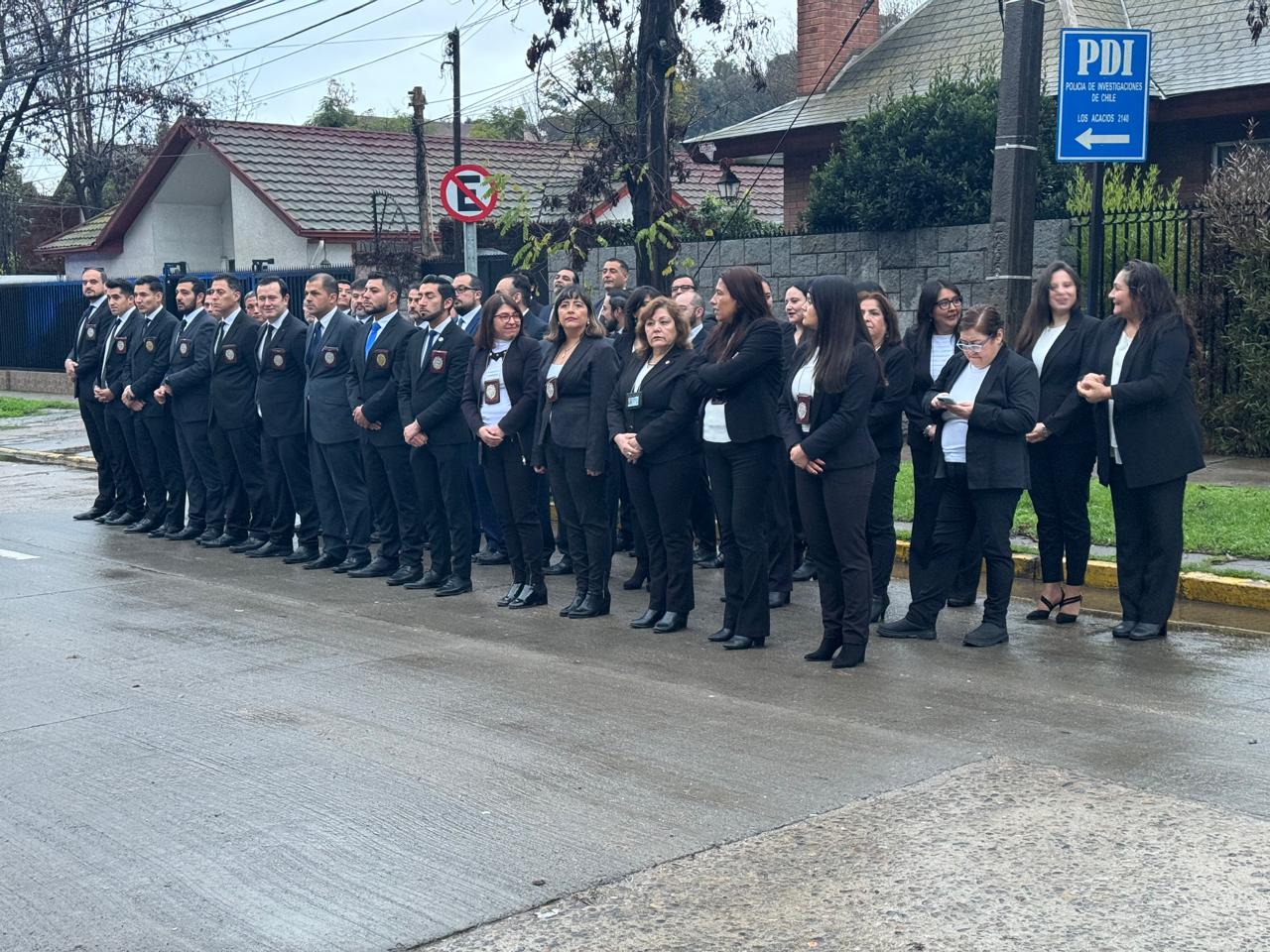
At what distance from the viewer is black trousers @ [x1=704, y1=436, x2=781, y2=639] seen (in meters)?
8.34

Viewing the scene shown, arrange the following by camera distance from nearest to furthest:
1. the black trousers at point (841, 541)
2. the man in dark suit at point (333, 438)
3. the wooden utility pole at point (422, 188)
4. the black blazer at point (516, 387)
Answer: the black trousers at point (841, 541) < the black blazer at point (516, 387) < the man in dark suit at point (333, 438) < the wooden utility pole at point (422, 188)

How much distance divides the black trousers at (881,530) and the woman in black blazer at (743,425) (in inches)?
34.1

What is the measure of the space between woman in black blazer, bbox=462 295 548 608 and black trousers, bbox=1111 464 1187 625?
3.36 m

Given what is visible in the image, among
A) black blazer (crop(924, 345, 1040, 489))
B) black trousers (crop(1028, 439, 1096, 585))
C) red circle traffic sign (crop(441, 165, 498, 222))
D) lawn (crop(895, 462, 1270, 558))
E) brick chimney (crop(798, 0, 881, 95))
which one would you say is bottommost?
lawn (crop(895, 462, 1270, 558))

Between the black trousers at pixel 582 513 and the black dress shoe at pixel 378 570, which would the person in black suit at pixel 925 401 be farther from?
the black dress shoe at pixel 378 570

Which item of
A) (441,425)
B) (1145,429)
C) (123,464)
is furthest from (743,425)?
(123,464)

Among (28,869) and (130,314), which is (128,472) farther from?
(28,869)

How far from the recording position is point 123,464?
44.7ft

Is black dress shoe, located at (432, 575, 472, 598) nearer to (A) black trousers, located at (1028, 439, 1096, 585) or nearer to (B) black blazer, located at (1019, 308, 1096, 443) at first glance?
(A) black trousers, located at (1028, 439, 1096, 585)

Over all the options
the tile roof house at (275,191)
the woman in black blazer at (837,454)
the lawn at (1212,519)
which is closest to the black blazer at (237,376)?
the lawn at (1212,519)

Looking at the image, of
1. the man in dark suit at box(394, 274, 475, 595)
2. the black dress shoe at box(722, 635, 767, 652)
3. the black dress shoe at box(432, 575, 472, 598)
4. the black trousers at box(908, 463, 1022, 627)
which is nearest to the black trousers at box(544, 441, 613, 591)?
the man in dark suit at box(394, 274, 475, 595)

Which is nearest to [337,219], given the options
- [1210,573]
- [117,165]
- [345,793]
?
[117,165]

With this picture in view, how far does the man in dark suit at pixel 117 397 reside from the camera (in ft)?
43.2

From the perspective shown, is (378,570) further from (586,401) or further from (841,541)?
(841,541)
